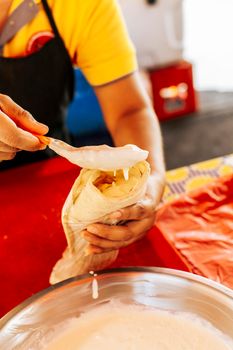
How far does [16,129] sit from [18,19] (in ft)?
1.81

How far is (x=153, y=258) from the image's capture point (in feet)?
3.12

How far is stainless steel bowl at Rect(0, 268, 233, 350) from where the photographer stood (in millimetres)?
743

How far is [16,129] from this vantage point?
0.76 metres

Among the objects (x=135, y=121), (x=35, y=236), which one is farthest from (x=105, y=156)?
(x=135, y=121)

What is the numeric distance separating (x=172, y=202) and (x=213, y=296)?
15.1 inches

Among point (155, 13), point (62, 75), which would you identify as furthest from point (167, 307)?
point (155, 13)

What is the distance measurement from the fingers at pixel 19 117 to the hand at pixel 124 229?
0.20 metres

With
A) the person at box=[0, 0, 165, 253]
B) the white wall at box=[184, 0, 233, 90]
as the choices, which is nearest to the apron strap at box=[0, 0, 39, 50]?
the person at box=[0, 0, 165, 253]

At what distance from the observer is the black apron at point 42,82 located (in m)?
1.23

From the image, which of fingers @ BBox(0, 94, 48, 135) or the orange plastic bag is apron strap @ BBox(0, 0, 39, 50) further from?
the orange plastic bag

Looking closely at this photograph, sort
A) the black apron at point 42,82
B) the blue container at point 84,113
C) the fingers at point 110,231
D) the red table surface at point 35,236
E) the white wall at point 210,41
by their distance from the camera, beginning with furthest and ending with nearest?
the white wall at point 210,41
the blue container at point 84,113
the black apron at point 42,82
the red table surface at point 35,236
the fingers at point 110,231

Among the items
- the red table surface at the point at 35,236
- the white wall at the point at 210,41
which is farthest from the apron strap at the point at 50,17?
the white wall at the point at 210,41

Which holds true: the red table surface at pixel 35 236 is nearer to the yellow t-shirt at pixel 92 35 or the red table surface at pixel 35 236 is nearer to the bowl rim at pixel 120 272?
the bowl rim at pixel 120 272

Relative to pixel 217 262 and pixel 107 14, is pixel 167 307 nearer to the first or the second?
pixel 217 262
